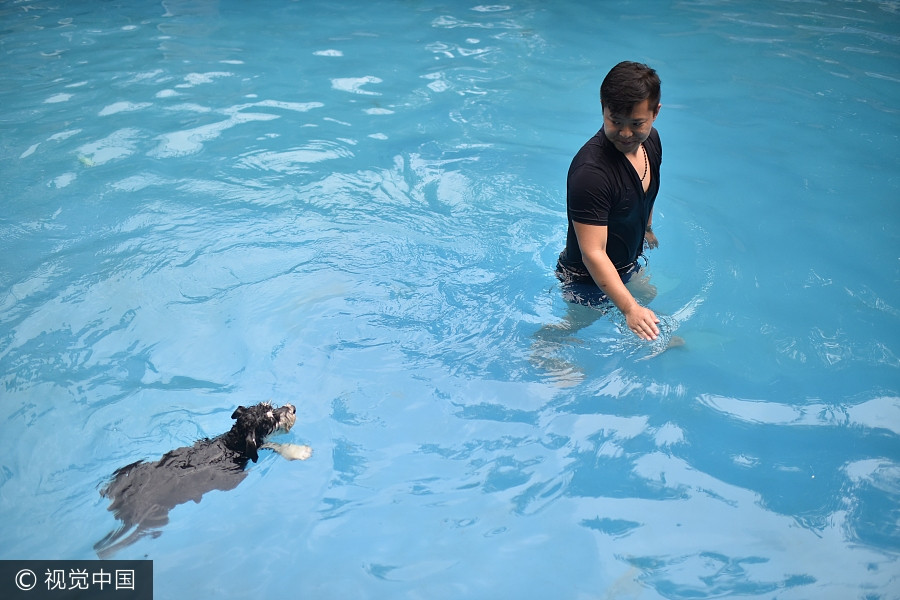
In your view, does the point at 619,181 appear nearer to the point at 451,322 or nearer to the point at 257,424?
the point at 451,322

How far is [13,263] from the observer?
5281 millimetres

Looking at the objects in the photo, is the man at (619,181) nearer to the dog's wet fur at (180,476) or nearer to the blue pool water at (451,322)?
the blue pool water at (451,322)

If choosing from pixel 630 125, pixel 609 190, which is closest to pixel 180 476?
pixel 609 190

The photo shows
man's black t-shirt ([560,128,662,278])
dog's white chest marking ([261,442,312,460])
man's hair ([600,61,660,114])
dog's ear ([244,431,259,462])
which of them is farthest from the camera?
dog's white chest marking ([261,442,312,460])

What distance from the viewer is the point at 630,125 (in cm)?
326

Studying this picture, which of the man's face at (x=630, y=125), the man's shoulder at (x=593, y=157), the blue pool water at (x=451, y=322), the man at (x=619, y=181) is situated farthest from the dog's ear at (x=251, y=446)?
the man's face at (x=630, y=125)

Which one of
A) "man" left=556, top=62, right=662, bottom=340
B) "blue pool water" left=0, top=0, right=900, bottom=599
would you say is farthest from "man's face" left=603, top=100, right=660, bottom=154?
"blue pool water" left=0, top=0, right=900, bottom=599

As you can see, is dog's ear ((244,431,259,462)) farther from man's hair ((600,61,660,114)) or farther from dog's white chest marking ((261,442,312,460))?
man's hair ((600,61,660,114))

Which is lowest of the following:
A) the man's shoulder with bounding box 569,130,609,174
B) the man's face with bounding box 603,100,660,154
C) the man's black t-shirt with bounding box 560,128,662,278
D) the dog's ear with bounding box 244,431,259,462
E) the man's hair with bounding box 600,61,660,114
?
the dog's ear with bounding box 244,431,259,462

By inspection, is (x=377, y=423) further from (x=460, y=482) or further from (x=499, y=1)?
(x=499, y=1)

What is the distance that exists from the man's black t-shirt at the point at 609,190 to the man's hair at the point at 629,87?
0.26 metres

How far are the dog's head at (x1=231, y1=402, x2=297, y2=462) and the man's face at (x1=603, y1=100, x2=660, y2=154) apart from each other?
93.5 inches

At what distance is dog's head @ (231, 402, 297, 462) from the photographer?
3.71m

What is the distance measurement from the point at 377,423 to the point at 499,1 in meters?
8.11
